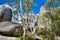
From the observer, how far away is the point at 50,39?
6.46 m

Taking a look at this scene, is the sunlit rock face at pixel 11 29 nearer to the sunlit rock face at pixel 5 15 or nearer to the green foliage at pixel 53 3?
the sunlit rock face at pixel 5 15

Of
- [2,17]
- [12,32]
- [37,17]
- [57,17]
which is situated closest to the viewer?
[57,17]

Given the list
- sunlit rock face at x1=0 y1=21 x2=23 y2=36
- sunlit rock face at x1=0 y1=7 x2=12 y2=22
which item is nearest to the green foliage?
sunlit rock face at x1=0 y1=21 x2=23 y2=36

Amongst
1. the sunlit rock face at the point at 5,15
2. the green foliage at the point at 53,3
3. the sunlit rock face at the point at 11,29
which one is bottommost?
the sunlit rock face at the point at 11,29

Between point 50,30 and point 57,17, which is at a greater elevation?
point 57,17

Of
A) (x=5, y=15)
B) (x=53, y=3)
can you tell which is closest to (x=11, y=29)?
(x=5, y=15)

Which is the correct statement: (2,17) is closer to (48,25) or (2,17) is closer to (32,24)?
(32,24)

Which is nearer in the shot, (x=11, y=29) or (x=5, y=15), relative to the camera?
(x=11, y=29)

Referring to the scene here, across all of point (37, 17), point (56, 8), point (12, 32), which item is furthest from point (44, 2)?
point (12, 32)

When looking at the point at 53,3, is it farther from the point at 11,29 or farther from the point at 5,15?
the point at 5,15

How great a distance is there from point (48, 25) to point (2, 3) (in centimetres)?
191

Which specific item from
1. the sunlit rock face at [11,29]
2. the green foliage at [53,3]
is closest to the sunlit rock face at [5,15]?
the sunlit rock face at [11,29]

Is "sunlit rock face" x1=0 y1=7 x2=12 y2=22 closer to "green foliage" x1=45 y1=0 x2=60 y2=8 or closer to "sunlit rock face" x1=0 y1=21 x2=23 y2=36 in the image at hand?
"sunlit rock face" x1=0 y1=21 x2=23 y2=36

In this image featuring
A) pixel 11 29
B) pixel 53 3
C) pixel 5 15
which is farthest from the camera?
pixel 5 15
